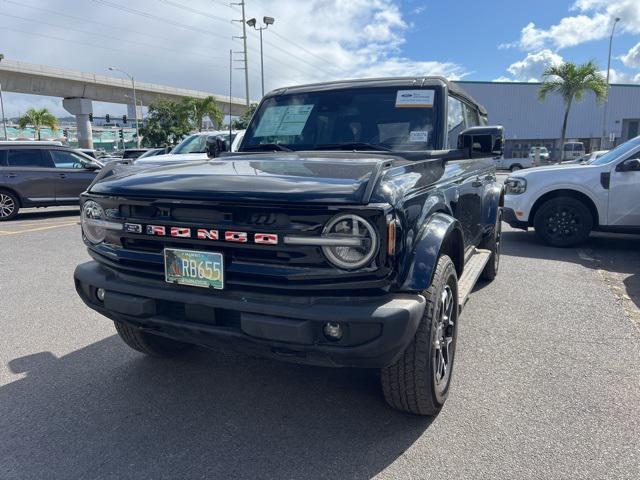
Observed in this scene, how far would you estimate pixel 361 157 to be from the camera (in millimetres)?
2963

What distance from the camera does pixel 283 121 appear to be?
3.90 m

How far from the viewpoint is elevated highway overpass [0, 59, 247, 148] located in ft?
133

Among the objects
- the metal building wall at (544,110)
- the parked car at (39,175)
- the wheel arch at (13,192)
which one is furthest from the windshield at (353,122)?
the metal building wall at (544,110)

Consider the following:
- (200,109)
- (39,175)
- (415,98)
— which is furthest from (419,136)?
(200,109)

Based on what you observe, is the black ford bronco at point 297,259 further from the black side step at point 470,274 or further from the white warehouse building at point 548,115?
the white warehouse building at point 548,115

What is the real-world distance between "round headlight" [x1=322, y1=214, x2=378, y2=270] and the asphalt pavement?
101cm

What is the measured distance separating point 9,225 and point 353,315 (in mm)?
10515

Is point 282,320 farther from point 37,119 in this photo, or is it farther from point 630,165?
point 37,119

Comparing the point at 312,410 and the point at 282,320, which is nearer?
the point at 282,320

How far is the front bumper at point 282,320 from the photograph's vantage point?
6.84 ft

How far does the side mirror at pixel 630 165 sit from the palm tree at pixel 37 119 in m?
69.5

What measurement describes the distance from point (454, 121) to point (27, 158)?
1062 centimetres

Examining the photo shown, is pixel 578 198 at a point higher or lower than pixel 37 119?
lower

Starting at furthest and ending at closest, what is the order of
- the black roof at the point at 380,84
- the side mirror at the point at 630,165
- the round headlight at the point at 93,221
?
the side mirror at the point at 630,165 → the black roof at the point at 380,84 → the round headlight at the point at 93,221
